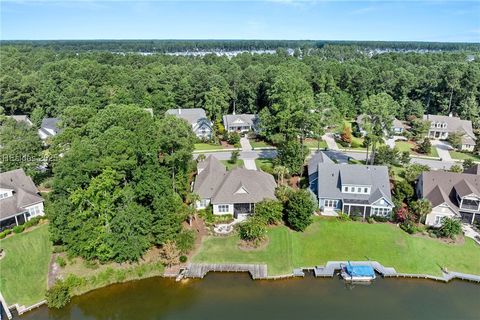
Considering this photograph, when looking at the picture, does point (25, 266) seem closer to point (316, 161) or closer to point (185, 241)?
point (185, 241)

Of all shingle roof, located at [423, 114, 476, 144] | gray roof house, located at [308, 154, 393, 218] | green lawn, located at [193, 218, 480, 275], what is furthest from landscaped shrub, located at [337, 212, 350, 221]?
shingle roof, located at [423, 114, 476, 144]

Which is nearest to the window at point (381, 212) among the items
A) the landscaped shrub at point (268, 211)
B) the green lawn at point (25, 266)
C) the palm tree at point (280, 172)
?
the landscaped shrub at point (268, 211)

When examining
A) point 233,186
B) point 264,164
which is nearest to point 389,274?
point 233,186

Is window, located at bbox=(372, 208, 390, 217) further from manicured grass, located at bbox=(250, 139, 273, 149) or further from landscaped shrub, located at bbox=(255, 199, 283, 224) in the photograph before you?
manicured grass, located at bbox=(250, 139, 273, 149)

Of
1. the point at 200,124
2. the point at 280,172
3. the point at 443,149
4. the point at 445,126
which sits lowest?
the point at 443,149

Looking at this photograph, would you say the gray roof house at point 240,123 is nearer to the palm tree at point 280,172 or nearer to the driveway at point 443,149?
the palm tree at point 280,172
